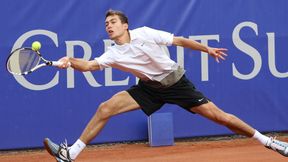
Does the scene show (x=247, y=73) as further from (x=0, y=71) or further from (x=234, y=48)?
(x=0, y=71)

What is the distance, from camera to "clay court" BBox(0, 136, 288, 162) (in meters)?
7.44

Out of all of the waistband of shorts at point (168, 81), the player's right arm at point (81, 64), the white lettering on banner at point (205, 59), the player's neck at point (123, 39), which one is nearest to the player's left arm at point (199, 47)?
the waistband of shorts at point (168, 81)

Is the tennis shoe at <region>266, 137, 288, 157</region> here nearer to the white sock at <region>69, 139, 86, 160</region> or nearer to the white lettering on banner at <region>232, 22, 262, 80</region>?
the white sock at <region>69, 139, 86, 160</region>

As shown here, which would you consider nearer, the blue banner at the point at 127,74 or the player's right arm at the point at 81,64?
the player's right arm at the point at 81,64

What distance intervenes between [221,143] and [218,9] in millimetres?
1628

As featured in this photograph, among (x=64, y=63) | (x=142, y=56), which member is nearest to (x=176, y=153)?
(x=142, y=56)

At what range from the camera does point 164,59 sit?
6172 millimetres

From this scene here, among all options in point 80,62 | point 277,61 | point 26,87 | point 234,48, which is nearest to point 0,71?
point 26,87

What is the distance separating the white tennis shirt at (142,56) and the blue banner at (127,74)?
2094mm

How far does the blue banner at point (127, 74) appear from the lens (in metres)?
7.98

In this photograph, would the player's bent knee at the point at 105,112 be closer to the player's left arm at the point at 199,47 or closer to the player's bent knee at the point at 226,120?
the player's left arm at the point at 199,47

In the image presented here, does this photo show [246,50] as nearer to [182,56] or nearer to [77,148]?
[182,56]

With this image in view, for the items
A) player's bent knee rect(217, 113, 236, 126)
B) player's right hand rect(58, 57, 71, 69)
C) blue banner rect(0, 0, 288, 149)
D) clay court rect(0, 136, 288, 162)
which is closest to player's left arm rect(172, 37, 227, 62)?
player's bent knee rect(217, 113, 236, 126)

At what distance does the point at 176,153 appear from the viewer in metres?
7.89
